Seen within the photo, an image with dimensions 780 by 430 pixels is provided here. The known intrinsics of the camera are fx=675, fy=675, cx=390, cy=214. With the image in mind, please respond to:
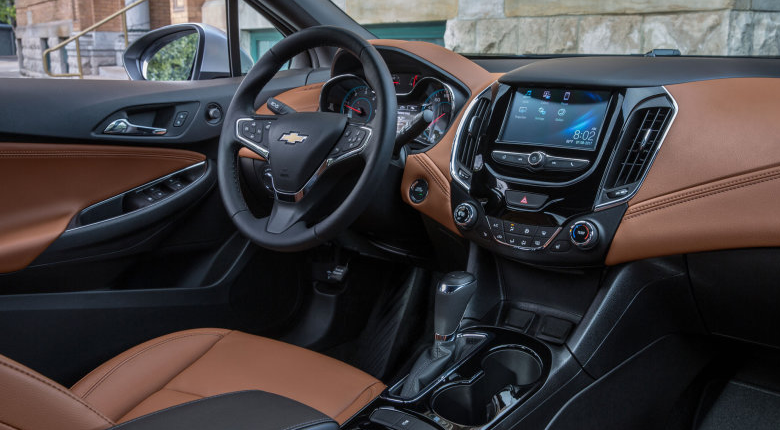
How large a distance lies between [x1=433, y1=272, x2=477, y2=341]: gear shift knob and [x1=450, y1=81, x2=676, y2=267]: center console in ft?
0.54

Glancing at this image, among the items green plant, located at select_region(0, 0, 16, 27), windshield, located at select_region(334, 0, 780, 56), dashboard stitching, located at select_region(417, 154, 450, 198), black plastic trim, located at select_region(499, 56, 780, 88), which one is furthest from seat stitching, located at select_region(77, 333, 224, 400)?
green plant, located at select_region(0, 0, 16, 27)

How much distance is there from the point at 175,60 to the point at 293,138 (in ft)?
3.71

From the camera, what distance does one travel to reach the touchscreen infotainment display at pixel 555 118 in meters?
1.34

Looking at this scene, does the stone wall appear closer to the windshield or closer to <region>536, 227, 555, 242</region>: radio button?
the windshield

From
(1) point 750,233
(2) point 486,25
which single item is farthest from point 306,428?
(2) point 486,25

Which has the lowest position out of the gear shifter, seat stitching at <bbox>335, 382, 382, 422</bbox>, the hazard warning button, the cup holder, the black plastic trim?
seat stitching at <bbox>335, 382, 382, 422</bbox>

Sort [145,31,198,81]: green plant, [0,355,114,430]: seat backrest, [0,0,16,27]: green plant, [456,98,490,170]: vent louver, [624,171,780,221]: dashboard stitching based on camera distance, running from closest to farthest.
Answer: [0,355,114,430]: seat backrest → [624,171,780,221]: dashboard stitching → [456,98,490,170]: vent louver → [145,31,198,81]: green plant → [0,0,16,27]: green plant

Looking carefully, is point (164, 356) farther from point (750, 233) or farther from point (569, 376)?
point (750, 233)

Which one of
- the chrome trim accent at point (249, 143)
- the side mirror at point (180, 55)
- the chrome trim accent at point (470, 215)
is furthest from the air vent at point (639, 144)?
the side mirror at point (180, 55)

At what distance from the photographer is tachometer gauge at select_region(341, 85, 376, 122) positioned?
5.78 ft

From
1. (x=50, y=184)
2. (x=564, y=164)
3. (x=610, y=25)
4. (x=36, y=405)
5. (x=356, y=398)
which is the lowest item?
(x=356, y=398)

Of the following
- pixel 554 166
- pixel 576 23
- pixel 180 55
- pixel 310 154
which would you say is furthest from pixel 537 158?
pixel 576 23

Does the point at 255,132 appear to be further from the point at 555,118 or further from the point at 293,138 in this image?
the point at 555,118

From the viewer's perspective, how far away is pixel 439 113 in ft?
5.61
